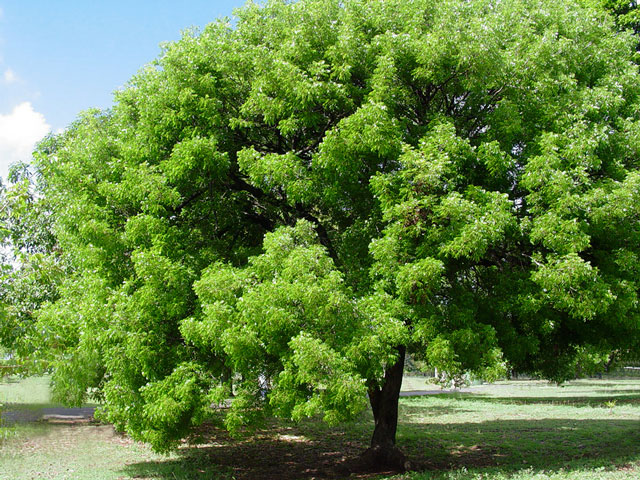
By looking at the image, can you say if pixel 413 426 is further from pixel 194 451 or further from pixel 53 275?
pixel 53 275

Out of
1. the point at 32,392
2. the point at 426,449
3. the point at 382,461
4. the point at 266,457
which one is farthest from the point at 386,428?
the point at 32,392

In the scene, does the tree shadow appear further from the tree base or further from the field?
the tree base

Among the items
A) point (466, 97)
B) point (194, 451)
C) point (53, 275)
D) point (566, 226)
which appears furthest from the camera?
point (194, 451)

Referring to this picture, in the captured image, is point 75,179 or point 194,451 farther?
point 194,451

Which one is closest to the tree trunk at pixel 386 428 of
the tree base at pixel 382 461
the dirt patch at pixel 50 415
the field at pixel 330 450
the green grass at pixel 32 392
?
the tree base at pixel 382 461

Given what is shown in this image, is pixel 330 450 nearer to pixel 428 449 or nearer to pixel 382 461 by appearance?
pixel 428 449

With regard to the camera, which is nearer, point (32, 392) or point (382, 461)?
point (32, 392)

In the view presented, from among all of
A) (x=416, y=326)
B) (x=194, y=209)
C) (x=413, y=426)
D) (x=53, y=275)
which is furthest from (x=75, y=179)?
(x=413, y=426)

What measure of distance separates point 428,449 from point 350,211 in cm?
792

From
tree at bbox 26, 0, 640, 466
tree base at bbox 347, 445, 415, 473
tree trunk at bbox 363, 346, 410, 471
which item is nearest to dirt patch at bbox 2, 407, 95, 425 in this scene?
tree at bbox 26, 0, 640, 466

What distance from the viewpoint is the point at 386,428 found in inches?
485

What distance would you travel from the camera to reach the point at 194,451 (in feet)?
51.9

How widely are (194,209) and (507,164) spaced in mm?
6636

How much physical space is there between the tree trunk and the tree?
0.17ft
